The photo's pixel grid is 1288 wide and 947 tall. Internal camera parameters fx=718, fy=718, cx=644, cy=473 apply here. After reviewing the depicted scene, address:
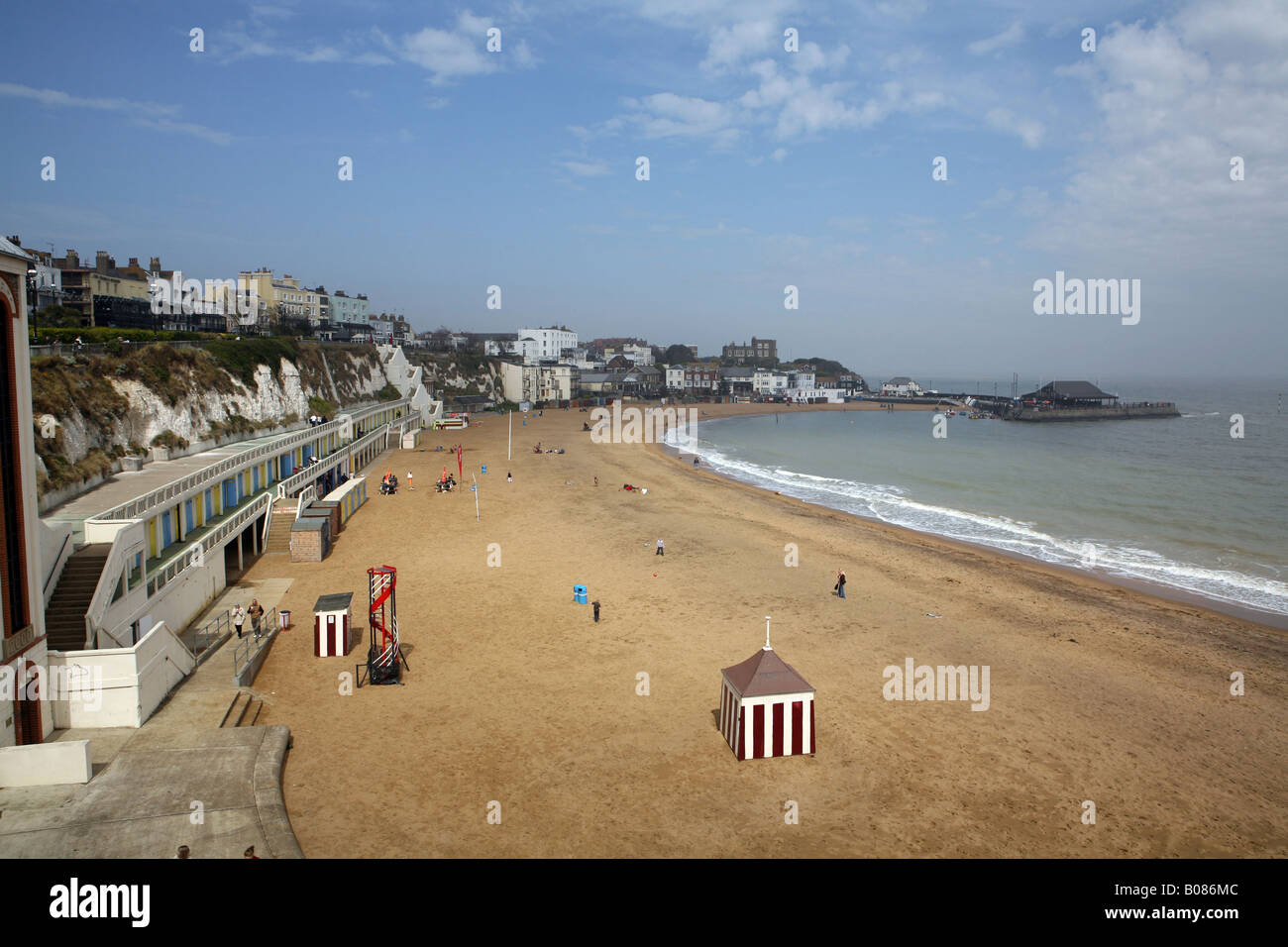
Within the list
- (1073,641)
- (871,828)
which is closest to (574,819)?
(871,828)

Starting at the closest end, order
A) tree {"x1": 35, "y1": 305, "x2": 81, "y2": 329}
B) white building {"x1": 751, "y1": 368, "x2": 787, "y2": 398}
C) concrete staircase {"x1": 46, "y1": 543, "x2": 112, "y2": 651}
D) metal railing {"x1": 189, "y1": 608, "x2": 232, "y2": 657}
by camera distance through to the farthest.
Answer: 1. concrete staircase {"x1": 46, "y1": 543, "x2": 112, "y2": 651}
2. metal railing {"x1": 189, "y1": 608, "x2": 232, "y2": 657}
3. tree {"x1": 35, "y1": 305, "x2": 81, "y2": 329}
4. white building {"x1": 751, "y1": 368, "x2": 787, "y2": 398}

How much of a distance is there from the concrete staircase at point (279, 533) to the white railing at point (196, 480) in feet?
7.42

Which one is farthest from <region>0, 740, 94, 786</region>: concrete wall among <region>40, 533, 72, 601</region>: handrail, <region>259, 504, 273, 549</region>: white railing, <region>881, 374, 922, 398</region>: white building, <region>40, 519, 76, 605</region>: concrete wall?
<region>881, 374, 922, 398</region>: white building

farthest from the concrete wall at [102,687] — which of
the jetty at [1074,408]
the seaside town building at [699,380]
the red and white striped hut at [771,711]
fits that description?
the seaside town building at [699,380]

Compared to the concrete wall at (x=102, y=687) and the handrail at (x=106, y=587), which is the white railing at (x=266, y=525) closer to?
the handrail at (x=106, y=587)

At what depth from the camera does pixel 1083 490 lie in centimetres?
4459

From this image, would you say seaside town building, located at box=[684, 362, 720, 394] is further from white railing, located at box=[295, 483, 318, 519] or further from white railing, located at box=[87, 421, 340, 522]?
white railing, located at box=[295, 483, 318, 519]

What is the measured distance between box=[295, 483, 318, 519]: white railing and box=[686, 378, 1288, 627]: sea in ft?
86.3

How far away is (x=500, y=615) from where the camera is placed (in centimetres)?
1983

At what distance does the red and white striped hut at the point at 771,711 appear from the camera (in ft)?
40.7

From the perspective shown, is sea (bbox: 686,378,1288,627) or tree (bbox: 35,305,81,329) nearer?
sea (bbox: 686,378,1288,627)

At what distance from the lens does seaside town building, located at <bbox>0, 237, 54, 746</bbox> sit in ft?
36.1

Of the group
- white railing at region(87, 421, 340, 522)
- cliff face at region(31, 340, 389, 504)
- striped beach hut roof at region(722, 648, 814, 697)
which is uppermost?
cliff face at region(31, 340, 389, 504)
